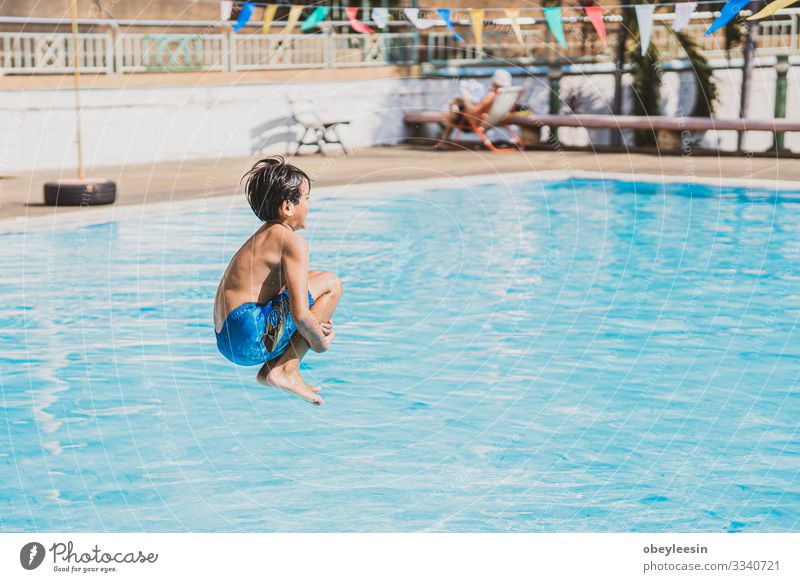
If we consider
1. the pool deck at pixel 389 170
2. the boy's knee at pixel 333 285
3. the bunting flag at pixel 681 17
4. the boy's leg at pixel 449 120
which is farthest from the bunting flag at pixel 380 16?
the boy's knee at pixel 333 285

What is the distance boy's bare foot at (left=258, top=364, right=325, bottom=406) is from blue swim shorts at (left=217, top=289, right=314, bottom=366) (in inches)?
3.9

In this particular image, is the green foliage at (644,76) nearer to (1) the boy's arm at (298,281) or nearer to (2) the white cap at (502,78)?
(2) the white cap at (502,78)

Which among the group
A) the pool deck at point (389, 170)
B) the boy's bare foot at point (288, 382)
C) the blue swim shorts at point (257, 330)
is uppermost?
the blue swim shorts at point (257, 330)

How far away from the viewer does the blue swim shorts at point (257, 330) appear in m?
6.14

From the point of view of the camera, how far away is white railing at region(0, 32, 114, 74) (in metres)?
16.8

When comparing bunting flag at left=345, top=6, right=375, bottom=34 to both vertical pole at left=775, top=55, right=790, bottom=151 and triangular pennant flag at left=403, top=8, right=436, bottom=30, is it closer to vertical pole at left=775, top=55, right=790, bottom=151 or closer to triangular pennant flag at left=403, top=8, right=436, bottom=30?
triangular pennant flag at left=403, top=8, right=436, bottom=30

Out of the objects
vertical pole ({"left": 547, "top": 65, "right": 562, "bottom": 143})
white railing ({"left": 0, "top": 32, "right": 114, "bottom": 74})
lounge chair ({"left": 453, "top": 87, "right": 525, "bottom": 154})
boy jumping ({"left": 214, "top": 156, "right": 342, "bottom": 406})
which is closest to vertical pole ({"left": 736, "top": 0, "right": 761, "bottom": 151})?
lounge chair ({"left": 453, "top": 87, "right": 525, "bottom": 154})

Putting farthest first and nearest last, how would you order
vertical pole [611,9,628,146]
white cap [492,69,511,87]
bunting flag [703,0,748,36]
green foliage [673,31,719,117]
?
vertical pole [611,9,628,146]
green foliage [673,31,719,117]
white cap [492,69,511,87]
bunting flag [703,0,748,36]

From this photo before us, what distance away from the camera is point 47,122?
16.6 metres

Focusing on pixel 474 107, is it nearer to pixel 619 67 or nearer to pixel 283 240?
pixel 619 67

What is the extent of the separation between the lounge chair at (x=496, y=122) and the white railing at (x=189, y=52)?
1.59 meters
